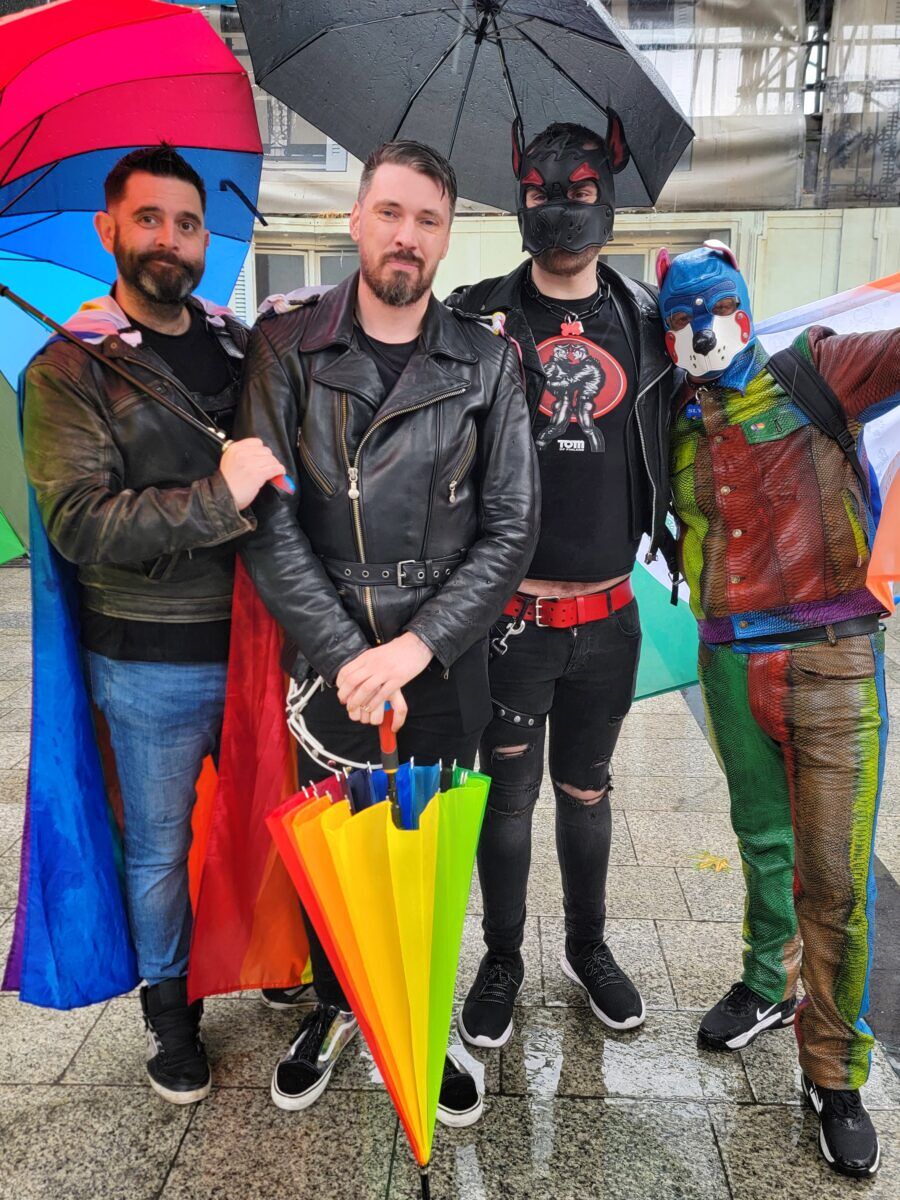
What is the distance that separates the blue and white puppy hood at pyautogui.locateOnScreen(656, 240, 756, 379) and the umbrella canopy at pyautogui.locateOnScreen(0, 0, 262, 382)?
1.07m

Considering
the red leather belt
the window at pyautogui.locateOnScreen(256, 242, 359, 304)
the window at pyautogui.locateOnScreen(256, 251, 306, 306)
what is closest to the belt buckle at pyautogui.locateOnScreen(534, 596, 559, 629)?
the red leather belt

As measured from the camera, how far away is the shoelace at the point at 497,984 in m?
2.51

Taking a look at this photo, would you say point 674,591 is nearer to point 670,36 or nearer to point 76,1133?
point 76,1133

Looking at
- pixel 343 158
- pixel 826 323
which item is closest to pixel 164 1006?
pixel 826 323

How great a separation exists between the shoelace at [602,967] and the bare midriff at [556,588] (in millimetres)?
983

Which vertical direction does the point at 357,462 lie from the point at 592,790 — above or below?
above

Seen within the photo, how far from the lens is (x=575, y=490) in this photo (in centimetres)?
237

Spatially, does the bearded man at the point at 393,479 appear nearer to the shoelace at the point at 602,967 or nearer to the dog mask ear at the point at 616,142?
the dog mask ear at the point at 616,142

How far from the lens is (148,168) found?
2.13 metres

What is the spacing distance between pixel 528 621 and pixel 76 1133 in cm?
152

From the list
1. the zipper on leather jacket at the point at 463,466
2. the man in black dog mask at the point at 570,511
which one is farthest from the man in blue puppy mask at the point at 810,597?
the zipper on leather jacket at the point at 463,466

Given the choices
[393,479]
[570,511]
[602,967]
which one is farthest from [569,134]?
[602,967]

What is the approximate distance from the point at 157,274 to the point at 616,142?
117 cm

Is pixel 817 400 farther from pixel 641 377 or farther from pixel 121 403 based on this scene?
pixel 121 403
